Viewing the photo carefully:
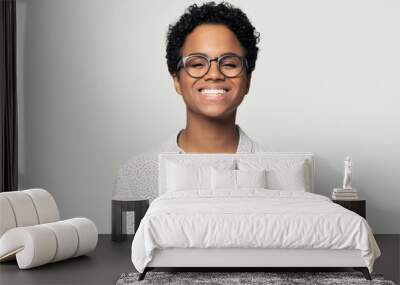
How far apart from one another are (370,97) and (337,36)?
0.73 m

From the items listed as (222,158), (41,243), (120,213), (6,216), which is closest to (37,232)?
(41,243)

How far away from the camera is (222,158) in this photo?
6922 millimetres

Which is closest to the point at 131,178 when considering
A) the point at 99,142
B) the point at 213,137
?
the point at 99,142

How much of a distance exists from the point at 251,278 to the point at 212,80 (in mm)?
2542

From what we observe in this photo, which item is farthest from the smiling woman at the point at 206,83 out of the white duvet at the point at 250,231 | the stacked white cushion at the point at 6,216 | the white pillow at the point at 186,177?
the white duvet at the point at 250,231

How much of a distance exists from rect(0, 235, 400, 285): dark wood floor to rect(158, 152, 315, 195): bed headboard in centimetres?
93

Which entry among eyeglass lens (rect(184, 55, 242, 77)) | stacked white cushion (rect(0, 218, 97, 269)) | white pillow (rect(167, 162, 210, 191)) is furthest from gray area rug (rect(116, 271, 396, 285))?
eyeglass lens (rect(184, 55, 242, 77))

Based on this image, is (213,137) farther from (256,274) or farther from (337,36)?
(256,274)

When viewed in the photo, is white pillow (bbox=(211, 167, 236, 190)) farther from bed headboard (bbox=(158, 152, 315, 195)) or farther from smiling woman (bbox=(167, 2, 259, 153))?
smiling woman (bbox=(167, 2, 259, 153))

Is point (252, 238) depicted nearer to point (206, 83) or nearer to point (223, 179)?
point (223, 179)

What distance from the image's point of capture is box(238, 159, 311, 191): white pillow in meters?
6.52

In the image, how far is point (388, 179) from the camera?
23.6ft

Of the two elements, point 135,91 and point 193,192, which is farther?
point 135,91

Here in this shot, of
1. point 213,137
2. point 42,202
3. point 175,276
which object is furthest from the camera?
point 213,137
